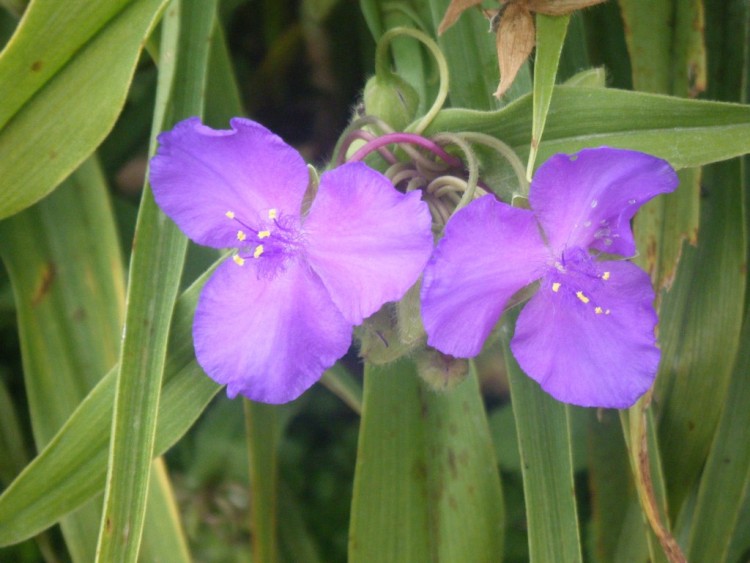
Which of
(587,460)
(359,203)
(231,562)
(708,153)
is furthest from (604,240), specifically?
(231,562)

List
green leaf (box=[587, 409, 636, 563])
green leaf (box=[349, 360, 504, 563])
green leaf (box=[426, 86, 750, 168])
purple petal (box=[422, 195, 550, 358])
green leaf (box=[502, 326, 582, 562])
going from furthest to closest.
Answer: green leaf (box=[587, 409, 636, 563]), green leaf (box=[349, 360, 504, 563]), green leaf (box=[502, 326, 582, 562]), green leaf (box=[426, 86, 750, 168]), purple petal (box=[422, 195, 550, 358])

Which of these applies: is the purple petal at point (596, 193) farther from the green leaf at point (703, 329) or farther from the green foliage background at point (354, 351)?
the green leaf at point (703, 329)

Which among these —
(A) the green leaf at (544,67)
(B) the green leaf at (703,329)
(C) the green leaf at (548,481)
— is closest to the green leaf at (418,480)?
(C) the green leaf at (548,481)

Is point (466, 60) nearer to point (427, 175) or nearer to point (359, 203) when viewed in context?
point (427, 175)

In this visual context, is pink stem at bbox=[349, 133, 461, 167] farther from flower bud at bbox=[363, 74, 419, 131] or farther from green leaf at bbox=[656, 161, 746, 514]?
green leaf at bbox=[656, 161, 746, 514]

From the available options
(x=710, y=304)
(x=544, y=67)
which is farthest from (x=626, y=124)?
(x=710, y=304)

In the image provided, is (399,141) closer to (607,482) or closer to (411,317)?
(411,317)

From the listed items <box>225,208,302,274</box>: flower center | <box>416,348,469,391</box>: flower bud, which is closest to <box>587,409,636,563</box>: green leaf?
<box>416,348,469,391</box>: flower bud
